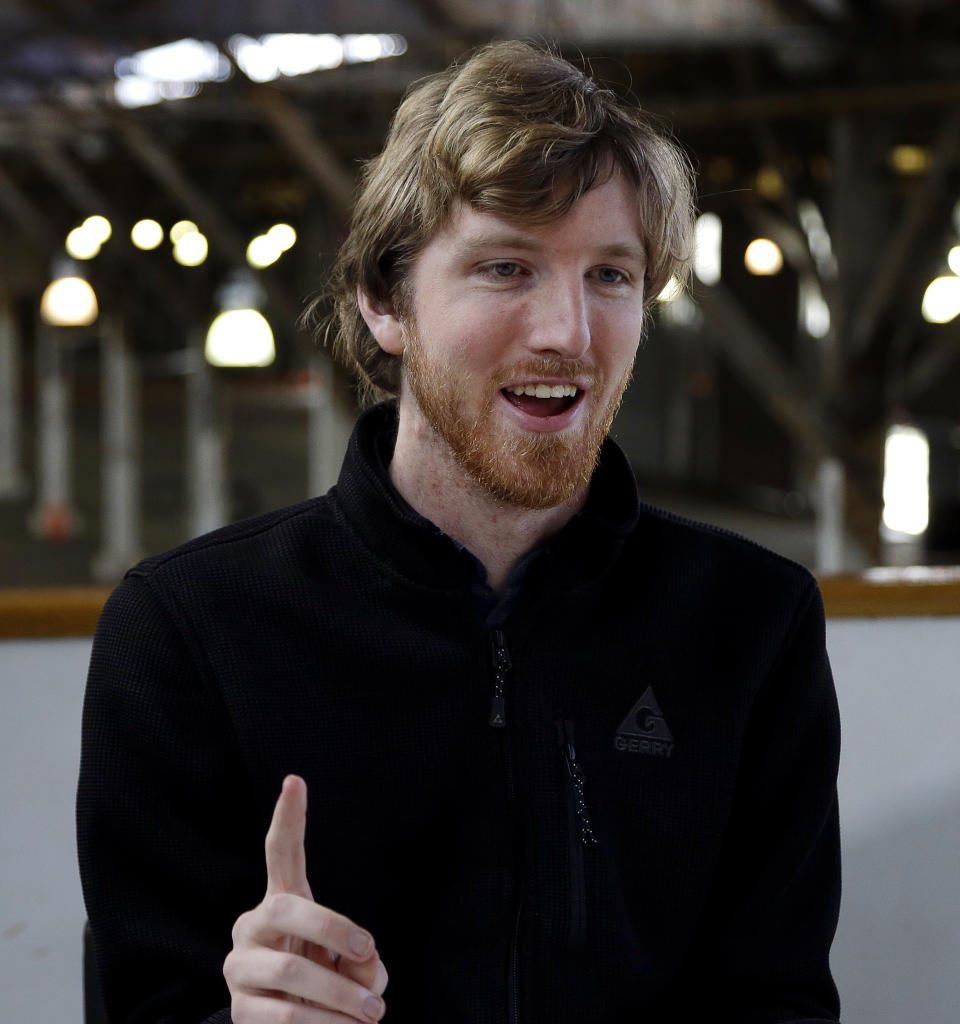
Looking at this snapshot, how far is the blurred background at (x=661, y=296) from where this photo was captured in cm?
226

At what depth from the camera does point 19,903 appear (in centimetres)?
209

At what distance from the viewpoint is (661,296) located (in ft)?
5.50

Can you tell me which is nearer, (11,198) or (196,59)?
(196,59)

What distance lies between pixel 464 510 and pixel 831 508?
21.6ft

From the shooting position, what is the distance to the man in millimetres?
1319

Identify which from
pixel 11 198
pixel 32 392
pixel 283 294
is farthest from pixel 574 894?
pixel 32 392

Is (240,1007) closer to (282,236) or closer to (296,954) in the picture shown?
(296,954)

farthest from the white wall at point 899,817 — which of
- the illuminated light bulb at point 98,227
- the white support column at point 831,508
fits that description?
the illuminated light bulb at point 98,227

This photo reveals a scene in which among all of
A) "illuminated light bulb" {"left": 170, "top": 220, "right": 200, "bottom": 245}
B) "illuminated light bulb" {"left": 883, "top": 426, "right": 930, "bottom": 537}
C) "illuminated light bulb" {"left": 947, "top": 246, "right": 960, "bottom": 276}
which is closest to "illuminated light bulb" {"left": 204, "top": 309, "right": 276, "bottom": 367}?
"illuminated light bulb" {"left": 170, "top": 220, "right": 200, "bottom": 245}

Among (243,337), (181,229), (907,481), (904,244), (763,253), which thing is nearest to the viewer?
(904,244)

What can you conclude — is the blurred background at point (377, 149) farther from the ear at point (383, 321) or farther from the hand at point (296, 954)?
the hand at point (296, 954)

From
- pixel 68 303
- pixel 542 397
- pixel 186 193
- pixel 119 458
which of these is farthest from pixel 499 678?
pixel 119 458

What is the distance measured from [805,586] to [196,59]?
8.33 meters

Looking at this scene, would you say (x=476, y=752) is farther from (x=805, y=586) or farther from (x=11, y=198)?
(x=11, y=198)
